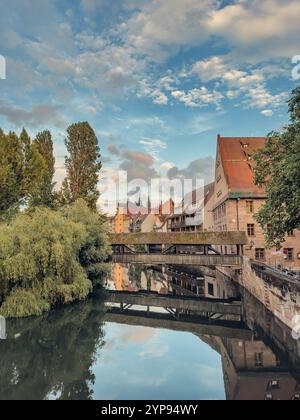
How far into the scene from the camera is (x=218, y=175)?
26.2 metres

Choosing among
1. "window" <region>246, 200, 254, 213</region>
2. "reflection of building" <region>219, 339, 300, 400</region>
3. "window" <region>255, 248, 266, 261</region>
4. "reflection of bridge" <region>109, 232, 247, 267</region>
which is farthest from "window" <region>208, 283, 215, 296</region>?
"reflection of building" <region>219, 339, 300, 400</region>

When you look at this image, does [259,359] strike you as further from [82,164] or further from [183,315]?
[82,164]

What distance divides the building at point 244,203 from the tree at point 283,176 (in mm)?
8079

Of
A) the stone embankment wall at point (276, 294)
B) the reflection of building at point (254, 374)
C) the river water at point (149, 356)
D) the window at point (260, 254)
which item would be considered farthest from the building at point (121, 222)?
the reflection of building at point (254, 374)

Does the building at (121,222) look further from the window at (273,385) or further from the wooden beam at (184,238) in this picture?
the window at (273,385)

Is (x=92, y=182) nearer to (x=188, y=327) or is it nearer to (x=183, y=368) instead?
(x=188, y=327)

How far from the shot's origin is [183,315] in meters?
13.5

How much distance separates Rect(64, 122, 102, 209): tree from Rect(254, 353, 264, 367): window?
53.7 ft

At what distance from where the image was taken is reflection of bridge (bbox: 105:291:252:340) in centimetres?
1133

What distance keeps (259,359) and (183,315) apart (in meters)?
5.50

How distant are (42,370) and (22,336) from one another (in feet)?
9.10

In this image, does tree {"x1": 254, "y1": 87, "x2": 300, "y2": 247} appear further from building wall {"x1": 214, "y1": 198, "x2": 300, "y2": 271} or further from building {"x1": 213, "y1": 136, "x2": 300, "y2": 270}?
building wall {"x1": 214, "y1": 198, "x2": 300, "y2": 271}

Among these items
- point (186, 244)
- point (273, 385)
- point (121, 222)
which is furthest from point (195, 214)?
point (121, 222)
